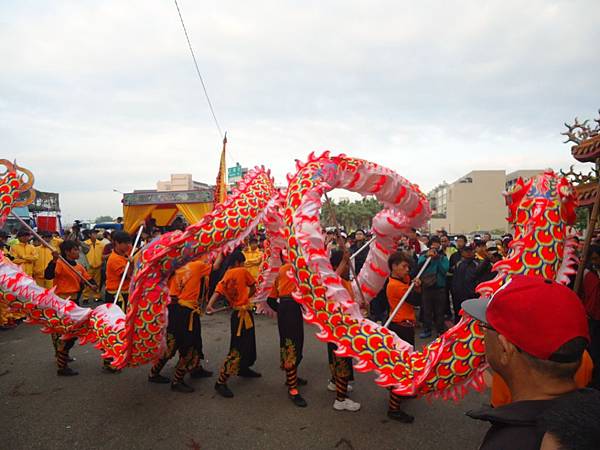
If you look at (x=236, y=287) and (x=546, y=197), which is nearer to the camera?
(x=546, y=197)

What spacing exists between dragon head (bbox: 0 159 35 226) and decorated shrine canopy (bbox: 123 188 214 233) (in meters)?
6.73

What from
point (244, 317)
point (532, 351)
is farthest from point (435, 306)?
point (532, 351)

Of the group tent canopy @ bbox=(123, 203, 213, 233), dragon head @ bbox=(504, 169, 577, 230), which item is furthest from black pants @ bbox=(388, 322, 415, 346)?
tent canopy @ bbox=(123, 203, 213, 233)

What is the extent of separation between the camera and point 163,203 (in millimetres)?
11133

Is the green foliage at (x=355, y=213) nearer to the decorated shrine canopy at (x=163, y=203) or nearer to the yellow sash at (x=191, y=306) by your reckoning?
the decorated shrine canopy at (x=163, y=203)

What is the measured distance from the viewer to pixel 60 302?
12.2 feet

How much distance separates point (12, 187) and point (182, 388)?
2795 millimetres

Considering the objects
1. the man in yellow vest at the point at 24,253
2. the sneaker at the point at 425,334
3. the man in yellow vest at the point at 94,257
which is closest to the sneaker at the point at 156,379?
the sneaker at the point at 425,334

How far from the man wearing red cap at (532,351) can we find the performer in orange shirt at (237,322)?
3.22 metres

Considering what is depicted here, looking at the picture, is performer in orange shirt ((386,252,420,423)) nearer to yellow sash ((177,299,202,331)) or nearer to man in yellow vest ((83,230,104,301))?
yellow sash ((177,299,202,331))


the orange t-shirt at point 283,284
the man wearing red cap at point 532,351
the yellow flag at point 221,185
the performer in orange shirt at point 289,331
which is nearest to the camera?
the man wearing red cap at point 532,351

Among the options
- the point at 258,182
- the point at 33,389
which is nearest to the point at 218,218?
the point at 258,182

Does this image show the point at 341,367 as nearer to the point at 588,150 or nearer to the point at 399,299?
the point at 399,299

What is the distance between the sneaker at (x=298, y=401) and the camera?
141 inches
